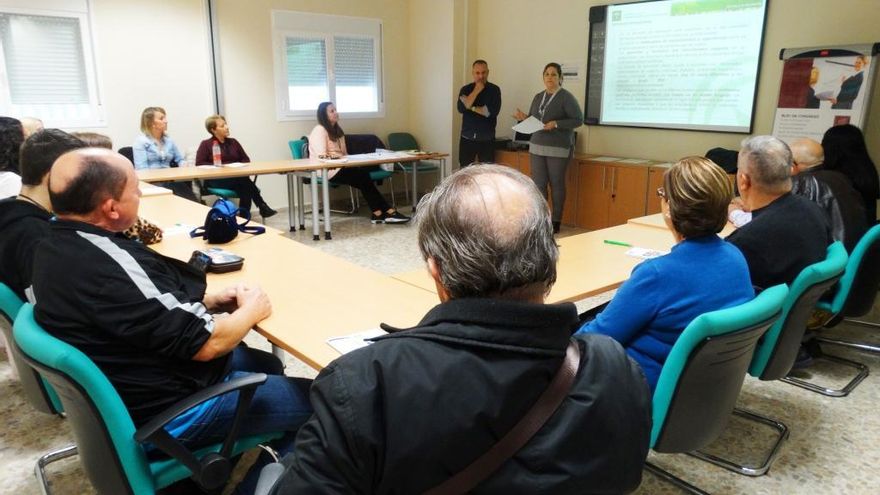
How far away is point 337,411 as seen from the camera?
76 centimetres

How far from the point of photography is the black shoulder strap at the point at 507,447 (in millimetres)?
775

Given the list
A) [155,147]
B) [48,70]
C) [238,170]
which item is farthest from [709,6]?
[48,70]

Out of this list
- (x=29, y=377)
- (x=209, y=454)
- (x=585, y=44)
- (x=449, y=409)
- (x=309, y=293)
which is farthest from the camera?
(x=585, y=44)

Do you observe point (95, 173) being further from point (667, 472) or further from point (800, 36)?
point (800, 36)

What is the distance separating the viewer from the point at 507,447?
78cm

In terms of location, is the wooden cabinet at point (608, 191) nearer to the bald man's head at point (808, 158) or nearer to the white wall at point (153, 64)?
the bald man's head at point (808, 158)

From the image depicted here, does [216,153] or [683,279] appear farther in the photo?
[216,153]

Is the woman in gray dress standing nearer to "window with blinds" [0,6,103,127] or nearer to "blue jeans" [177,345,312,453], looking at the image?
"window with blinds" [0,6,103,127]

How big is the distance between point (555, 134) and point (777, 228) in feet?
11.9

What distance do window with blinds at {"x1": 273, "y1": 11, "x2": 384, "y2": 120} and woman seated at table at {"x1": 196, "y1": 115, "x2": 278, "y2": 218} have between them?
109 cm

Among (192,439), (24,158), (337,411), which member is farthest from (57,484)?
(337,411)

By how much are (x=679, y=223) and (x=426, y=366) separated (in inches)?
47.2

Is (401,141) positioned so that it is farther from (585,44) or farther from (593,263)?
(593,263)

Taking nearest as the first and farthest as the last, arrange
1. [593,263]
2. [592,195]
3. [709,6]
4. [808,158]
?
[593,263] → [808,158] → [709,6] → [592,195]
